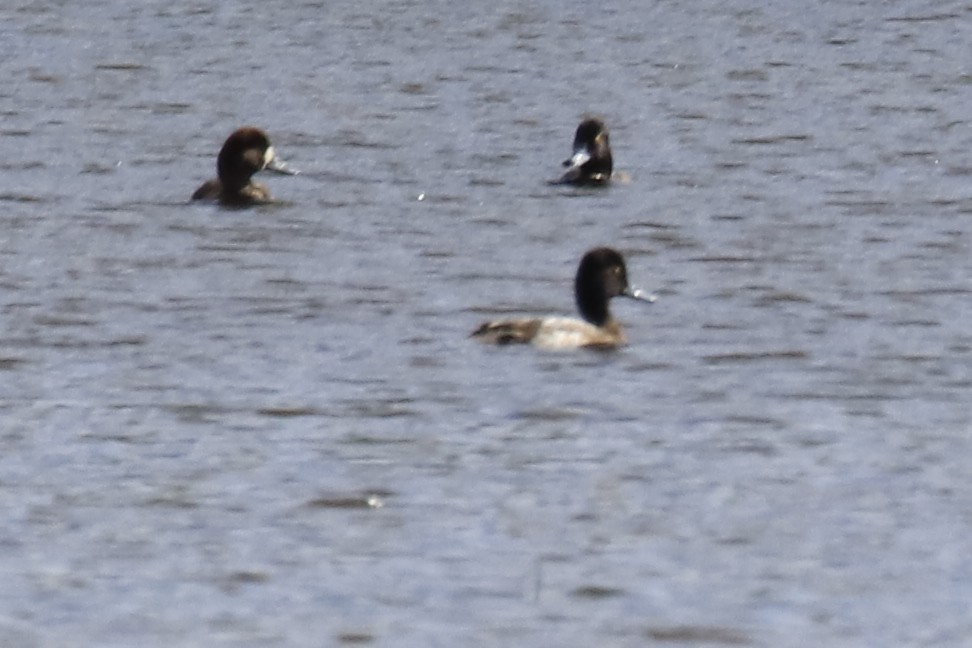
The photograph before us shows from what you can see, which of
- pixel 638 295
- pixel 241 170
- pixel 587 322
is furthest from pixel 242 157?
pixel 587 322

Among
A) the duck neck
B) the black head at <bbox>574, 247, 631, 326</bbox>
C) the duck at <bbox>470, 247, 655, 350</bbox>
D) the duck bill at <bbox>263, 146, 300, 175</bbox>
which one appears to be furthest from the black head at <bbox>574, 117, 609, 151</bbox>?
the duck neck

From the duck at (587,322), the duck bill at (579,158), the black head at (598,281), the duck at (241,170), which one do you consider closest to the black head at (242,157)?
the duck at (241,170)

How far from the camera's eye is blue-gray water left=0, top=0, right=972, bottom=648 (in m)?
9.15

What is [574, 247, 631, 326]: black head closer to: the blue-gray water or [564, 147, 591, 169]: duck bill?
the blue-gray water

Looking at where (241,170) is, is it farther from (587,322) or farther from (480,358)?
(480,358)

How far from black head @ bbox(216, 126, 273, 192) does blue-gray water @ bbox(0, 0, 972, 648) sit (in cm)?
37

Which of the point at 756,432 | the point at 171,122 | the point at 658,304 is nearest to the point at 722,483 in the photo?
the point at 756,432

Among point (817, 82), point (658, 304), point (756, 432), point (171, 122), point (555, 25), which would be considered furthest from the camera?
point (555, 25)

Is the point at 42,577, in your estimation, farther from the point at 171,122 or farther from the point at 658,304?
the point at 171,122

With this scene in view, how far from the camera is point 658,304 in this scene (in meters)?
14.9

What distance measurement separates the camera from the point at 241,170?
18625 mm

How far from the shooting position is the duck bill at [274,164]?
19.1m

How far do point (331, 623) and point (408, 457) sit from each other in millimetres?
2340

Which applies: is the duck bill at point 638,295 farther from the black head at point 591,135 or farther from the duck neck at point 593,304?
the black head at point 591,135
